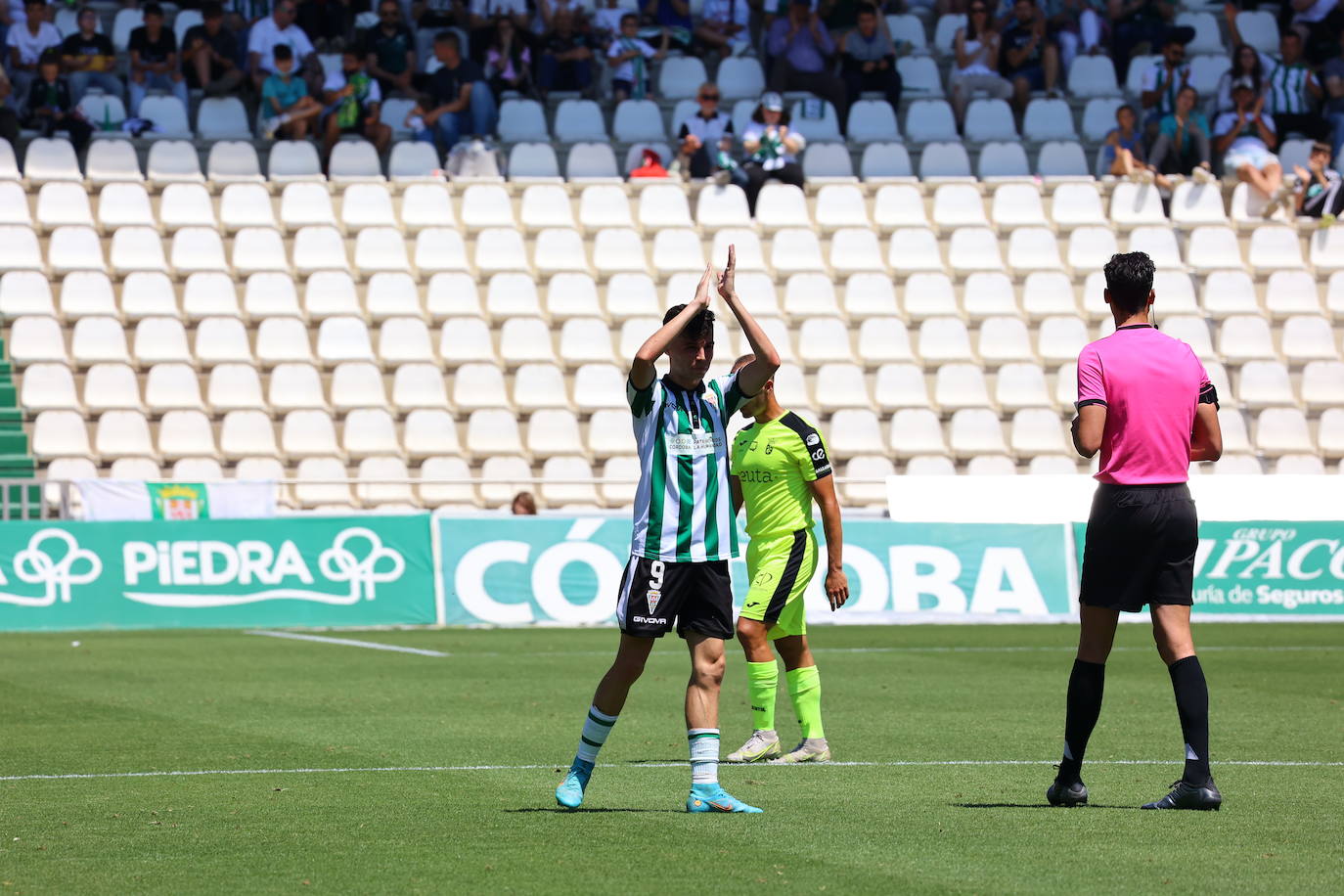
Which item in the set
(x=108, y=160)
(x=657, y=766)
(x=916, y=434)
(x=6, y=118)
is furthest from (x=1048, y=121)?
(x=657, y=766)

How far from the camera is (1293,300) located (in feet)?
87.9

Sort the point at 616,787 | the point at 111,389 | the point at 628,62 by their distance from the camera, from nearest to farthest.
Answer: the point at 616,787 < the point at 111,389 < the point at 628,62

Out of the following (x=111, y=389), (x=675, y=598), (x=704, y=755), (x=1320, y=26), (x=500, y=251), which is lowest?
(x=704, y=755)

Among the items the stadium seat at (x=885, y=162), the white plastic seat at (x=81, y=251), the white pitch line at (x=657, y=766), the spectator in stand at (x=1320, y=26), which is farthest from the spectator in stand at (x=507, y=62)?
the white pitch line at (x=657, y=766)

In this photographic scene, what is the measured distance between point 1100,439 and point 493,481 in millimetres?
13901

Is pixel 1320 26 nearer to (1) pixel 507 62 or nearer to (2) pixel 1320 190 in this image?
(2) pixel 1320 190

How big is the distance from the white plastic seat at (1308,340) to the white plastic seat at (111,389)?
1549cm

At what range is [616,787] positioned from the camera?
28.9ft

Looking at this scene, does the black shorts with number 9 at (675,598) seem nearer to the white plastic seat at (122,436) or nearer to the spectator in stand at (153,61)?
the white plastic seat at (122,436)

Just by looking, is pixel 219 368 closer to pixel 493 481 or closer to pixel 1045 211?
pixel 493 481

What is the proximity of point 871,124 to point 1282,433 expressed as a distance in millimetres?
7483

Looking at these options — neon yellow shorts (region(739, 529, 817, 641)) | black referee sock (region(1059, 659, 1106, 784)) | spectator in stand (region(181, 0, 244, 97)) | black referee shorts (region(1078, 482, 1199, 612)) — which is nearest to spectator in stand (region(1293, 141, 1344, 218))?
spectator in stand (region(181, 0, 244, 97))

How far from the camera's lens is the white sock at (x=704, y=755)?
7750 millimetres

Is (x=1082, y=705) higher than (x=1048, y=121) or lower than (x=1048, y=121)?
lower
